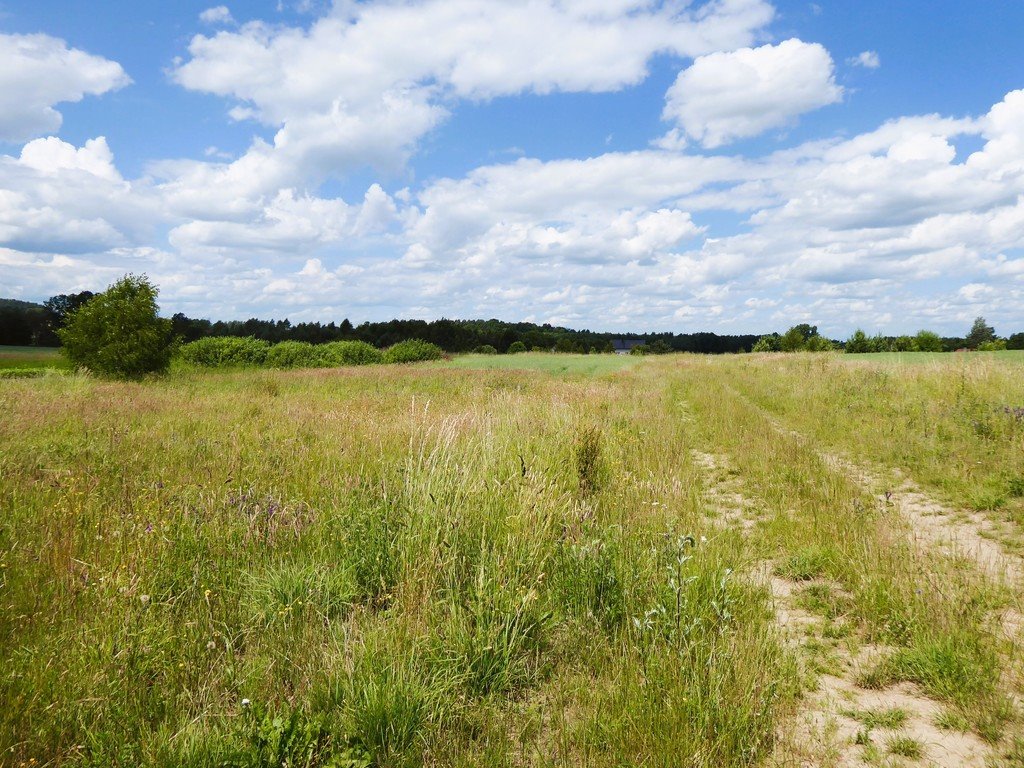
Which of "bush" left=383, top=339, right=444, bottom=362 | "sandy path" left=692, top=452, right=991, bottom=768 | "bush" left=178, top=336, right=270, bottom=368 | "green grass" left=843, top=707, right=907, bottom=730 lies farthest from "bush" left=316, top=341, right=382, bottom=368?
"green grass" left=843, top=707, right=907, bottom=730

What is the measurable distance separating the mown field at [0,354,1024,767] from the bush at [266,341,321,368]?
40.7m

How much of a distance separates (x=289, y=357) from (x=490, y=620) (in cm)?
4739

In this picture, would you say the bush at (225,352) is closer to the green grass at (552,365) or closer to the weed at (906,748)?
the green grass at (552,365)

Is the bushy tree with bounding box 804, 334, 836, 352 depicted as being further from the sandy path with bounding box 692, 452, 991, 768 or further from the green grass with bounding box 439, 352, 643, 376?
the sandy path with bounding box 692, 452, 991, 768

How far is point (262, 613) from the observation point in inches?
128

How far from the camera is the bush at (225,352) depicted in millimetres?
43156

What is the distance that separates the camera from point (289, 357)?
46.3m

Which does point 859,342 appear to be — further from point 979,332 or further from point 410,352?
point 410,352

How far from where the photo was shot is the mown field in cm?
260

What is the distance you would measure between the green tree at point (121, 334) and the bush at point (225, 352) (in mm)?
15476

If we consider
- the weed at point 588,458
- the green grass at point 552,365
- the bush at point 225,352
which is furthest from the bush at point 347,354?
the weed at point 588,458

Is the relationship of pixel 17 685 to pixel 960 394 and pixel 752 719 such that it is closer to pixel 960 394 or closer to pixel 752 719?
pixel 752 719

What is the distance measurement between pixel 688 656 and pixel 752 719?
1.34ft

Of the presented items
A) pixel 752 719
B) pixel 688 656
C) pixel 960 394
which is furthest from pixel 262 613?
pixel 960 394
